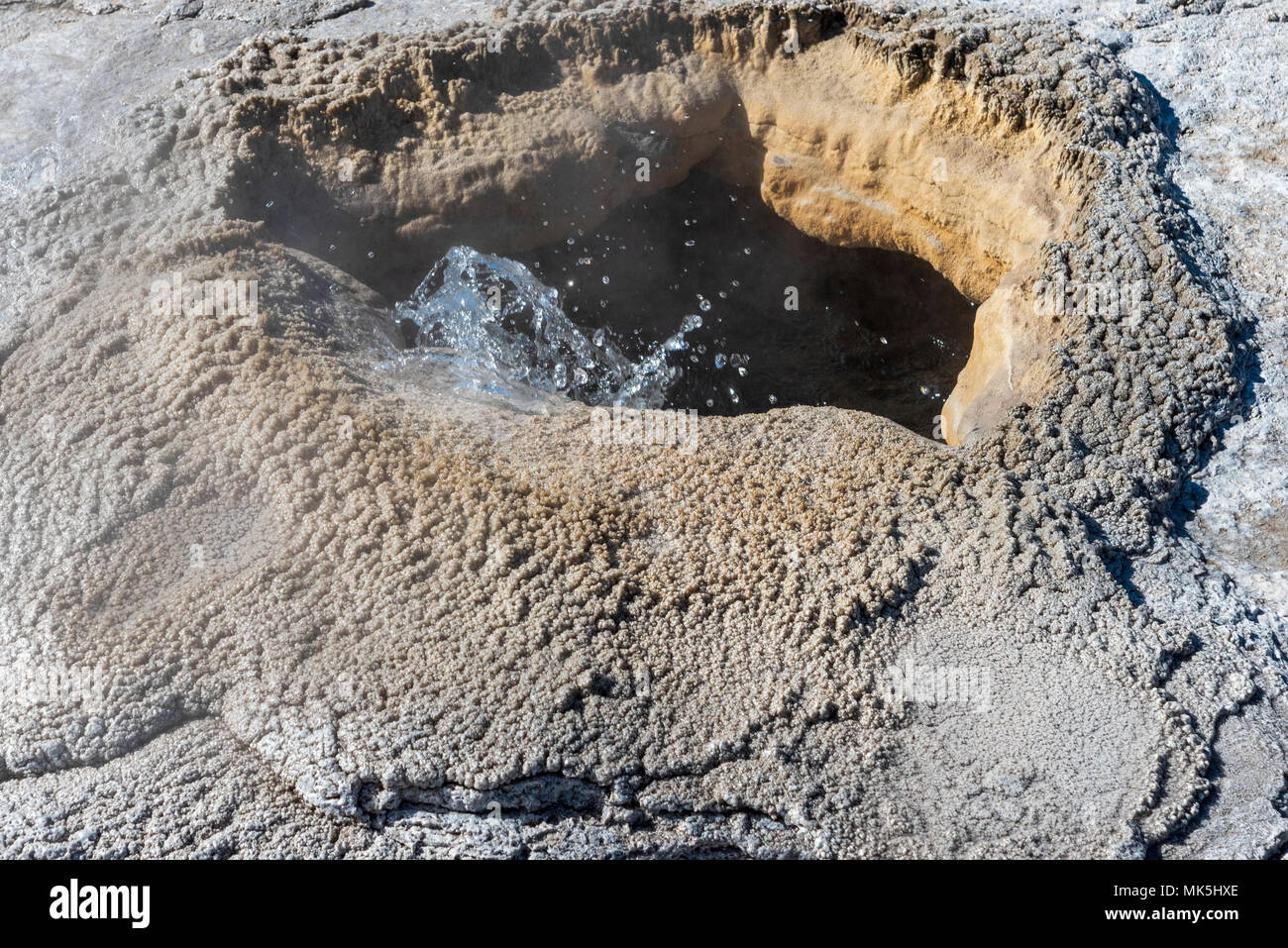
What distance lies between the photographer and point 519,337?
3.49 metres

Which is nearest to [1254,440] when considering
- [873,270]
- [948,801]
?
[948,801]

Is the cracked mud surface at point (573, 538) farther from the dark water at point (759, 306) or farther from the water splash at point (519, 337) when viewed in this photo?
the dark water at point (759, 306)

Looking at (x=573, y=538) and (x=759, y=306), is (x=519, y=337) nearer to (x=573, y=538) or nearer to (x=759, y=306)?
(x=759, y=306)

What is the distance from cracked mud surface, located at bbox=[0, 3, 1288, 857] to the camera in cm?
207

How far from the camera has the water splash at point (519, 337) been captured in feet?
10.7

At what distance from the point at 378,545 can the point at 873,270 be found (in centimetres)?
232

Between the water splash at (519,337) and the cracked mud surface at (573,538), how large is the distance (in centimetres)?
17

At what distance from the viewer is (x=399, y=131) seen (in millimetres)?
3289

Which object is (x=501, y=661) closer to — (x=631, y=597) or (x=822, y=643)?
(x=631, y=597)

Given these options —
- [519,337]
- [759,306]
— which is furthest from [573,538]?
[759,306]

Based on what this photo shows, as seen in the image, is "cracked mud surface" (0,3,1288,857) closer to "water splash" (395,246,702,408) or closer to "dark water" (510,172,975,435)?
"water splash" (395,246,702,408)

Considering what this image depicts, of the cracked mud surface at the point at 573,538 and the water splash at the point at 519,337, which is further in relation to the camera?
the water splash at the point at 519,337

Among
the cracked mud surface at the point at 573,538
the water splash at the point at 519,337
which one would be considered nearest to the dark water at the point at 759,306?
the water splash at the point at 519,337

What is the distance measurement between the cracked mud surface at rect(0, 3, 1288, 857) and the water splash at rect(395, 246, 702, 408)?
0.17 metres
